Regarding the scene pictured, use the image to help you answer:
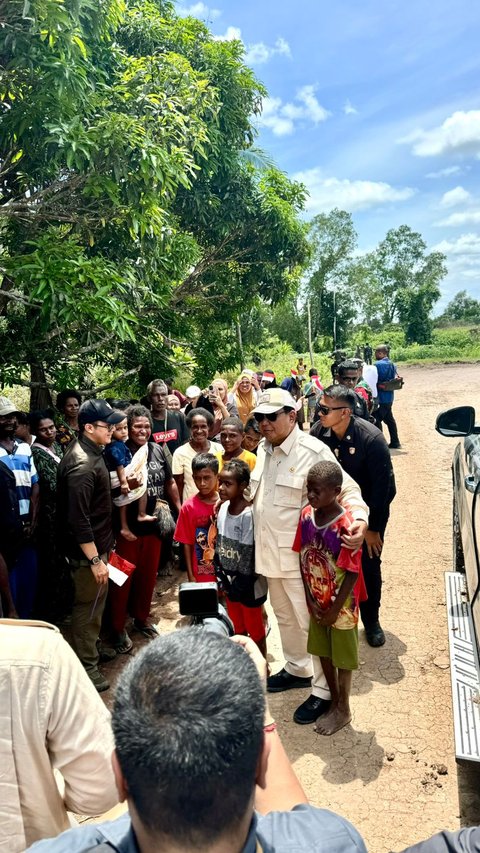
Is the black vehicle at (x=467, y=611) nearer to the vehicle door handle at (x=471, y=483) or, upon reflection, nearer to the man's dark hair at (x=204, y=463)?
the vehicle door handle at (x=471, y=483)

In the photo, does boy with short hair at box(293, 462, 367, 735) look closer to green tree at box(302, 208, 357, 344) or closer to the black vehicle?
the black vehicle

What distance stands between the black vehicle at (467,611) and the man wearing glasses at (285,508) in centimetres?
66

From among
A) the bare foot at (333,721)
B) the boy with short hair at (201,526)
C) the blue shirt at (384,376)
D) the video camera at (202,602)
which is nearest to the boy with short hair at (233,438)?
the boy with short hair at (201,526)

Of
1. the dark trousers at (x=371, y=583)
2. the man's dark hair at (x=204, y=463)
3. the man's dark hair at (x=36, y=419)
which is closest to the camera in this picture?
the man's dark hair at (x=204, y=463)

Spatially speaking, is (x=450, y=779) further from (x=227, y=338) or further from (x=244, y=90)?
(x=244, y=90)

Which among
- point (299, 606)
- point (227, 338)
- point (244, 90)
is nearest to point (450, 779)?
point (299, 606)

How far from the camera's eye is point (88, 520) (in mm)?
3400

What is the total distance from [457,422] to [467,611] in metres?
1.26

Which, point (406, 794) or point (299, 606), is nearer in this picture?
→ point (406, 794)

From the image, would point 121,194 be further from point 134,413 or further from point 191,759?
point 191,759

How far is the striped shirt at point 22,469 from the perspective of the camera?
370 centimetres

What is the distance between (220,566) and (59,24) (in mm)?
3941

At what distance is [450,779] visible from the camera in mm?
2730

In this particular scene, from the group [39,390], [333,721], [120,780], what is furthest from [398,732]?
[39,390]
